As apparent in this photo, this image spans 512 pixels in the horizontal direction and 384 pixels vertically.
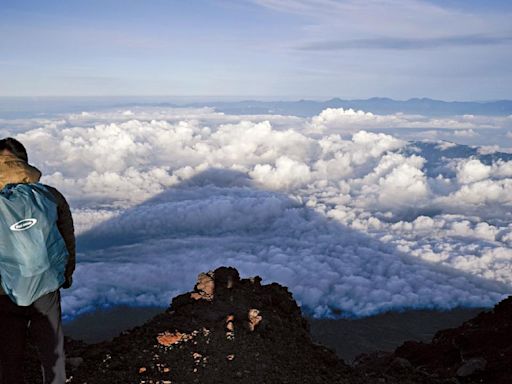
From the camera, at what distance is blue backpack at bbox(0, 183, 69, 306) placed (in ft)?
15.7

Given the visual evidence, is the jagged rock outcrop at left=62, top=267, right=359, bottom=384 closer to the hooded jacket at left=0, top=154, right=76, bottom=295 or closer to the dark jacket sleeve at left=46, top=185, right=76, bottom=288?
the dark jacket sleeve at left=46, top=185, right=76, bottom=288

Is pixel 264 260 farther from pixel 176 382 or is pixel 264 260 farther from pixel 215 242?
pixel 176 382

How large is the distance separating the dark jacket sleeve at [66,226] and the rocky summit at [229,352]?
15.1 ft

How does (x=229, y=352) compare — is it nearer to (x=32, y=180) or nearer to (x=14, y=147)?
(x=32, y=180)

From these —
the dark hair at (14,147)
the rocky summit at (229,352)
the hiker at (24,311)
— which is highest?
the dark hair at (14,147)

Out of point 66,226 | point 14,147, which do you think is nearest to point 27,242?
point 66,226

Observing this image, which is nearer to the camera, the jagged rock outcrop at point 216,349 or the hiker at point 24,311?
the hiker at point 24,311

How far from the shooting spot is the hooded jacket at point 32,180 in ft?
16.7

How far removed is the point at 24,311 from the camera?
198 inches

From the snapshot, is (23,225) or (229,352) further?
(229,352)

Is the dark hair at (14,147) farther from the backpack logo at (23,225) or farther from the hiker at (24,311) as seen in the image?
the backpack logo at (23,225)

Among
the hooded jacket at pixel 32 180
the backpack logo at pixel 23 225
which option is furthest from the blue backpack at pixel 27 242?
the hooded jacket at pixel 32 180

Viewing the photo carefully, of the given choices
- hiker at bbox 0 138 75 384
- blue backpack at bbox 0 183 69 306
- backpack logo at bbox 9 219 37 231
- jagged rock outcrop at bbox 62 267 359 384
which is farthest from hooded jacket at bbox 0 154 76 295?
jagged rock outcrop at bbox 62 267 359 384

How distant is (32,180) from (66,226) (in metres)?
0.59
